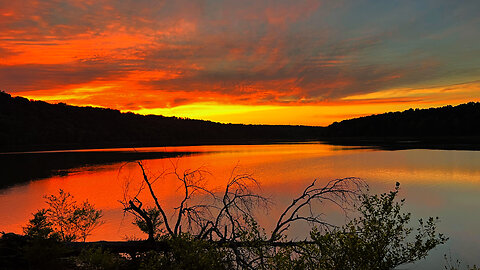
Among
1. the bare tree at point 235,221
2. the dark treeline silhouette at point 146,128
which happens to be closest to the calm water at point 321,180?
the bare tree at point 235,221

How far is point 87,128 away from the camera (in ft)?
476

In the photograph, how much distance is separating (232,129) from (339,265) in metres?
191

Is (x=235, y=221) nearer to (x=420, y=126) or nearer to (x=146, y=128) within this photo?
(x=420, y=126)

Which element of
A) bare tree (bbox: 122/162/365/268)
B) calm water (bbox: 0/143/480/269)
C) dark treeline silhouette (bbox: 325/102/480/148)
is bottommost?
calm water (bbox: 0/143/480/269)

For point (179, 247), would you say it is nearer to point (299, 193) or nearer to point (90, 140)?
point (299, 193)

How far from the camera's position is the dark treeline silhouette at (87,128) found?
387 feet

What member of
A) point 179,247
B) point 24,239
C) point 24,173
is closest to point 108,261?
point 179,247

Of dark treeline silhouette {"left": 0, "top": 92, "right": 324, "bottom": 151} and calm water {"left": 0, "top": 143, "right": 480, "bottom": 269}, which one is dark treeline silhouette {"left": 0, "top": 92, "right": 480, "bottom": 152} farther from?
calm water {"left": 0, "top": 143, "right": 480, "bottom": 269}

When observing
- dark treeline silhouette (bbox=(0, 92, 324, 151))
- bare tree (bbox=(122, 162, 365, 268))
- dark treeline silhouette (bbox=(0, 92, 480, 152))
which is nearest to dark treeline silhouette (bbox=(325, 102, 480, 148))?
dark treeline silhouette (bbox=(0, 92, 480, 152))

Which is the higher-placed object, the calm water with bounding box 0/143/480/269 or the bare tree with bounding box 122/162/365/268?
the bare tree with bounding box 122/162/365/268

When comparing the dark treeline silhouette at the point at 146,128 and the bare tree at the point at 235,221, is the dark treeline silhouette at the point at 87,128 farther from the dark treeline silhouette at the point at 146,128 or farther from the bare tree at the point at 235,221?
the bare tree at the point at 235,221

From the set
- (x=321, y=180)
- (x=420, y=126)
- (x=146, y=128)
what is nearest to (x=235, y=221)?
(x=321, y=180)

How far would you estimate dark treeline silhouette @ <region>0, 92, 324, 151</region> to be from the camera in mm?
117938

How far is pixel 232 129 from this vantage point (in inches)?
7766
